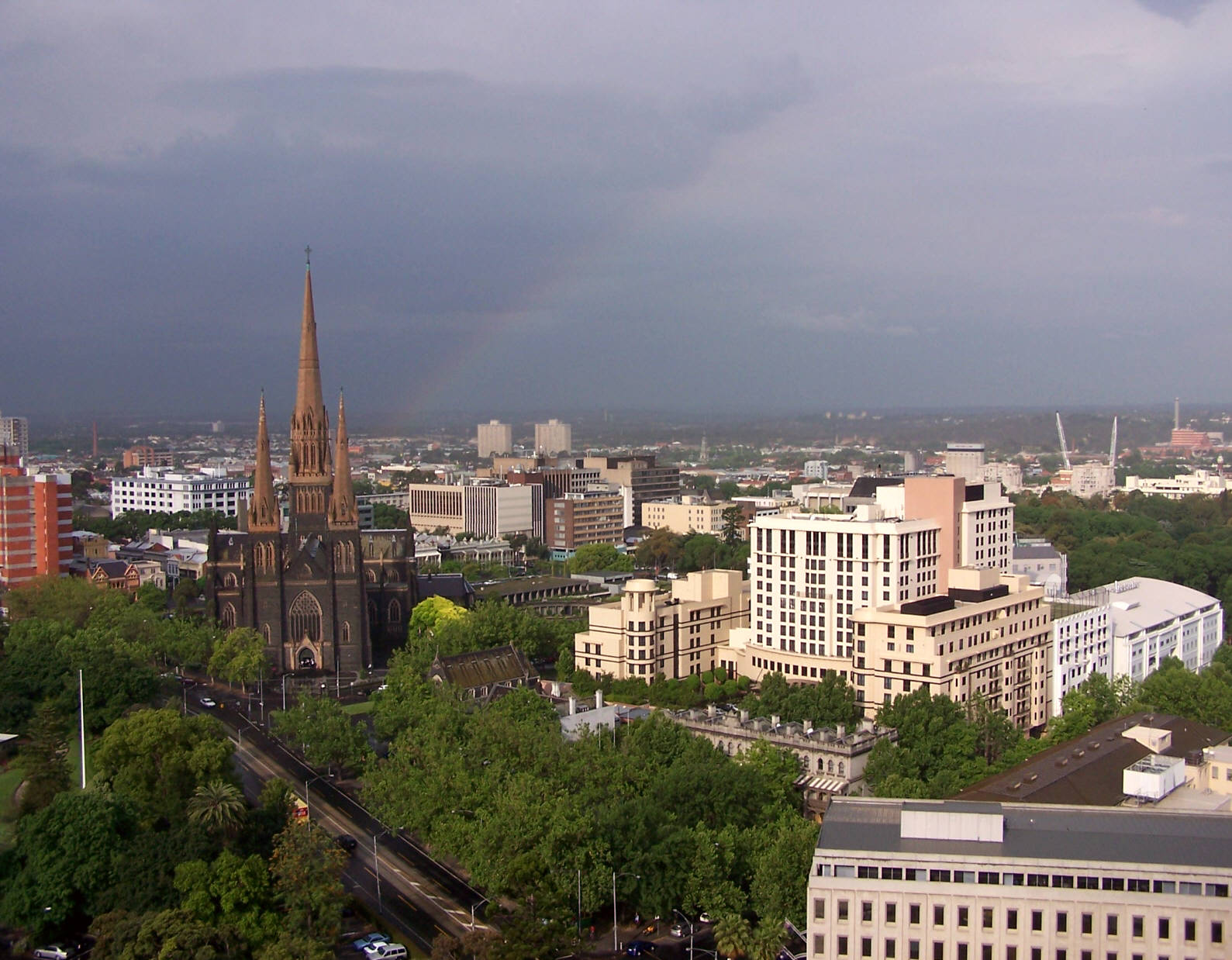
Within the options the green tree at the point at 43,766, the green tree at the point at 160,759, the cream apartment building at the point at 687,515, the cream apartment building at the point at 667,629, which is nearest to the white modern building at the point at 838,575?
the cream apartment building at the point at 667,629

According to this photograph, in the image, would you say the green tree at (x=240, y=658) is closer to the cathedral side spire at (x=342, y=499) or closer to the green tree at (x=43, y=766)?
the cathedral side spire at (x=342, y=499)

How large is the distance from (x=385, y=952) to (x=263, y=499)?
47.6m

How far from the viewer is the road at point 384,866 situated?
1628 inches

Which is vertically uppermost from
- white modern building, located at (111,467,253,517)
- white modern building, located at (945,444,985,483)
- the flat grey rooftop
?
white modern building, located at (945,444,985,483)

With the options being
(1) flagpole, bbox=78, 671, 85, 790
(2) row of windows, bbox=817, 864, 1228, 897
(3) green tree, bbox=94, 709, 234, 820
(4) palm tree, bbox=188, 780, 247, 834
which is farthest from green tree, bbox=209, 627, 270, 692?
(2) row of windows, bbox=817, 864, 1228, 897

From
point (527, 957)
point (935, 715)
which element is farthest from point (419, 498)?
point (527, 957)

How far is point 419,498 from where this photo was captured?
17162 centimetres

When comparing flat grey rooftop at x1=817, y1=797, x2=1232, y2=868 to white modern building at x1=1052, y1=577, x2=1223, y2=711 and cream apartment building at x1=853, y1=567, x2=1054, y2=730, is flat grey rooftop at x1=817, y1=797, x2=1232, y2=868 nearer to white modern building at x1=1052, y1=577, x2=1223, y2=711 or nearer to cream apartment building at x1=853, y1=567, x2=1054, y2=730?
cream apartment building at x1=853, y1=567, x2=1054, y2=730

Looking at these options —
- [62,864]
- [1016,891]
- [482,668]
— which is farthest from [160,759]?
[1016,891]

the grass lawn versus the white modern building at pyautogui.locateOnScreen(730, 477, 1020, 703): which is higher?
the white modern building at pyautogui.locateOnScreen(730, 477, 1020, 703)

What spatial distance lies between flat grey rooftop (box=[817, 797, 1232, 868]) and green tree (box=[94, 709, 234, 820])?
2296 cm

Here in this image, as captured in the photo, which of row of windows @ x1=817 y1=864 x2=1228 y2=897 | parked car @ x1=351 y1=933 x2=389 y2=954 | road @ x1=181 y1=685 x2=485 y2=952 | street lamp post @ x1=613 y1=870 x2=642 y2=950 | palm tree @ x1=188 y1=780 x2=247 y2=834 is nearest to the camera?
row of windows @ x1=817 y1=864 x2=1228 y2=897

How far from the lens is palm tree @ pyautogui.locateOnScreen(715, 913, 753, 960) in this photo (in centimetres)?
3725

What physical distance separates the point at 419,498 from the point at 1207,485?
11850cm
